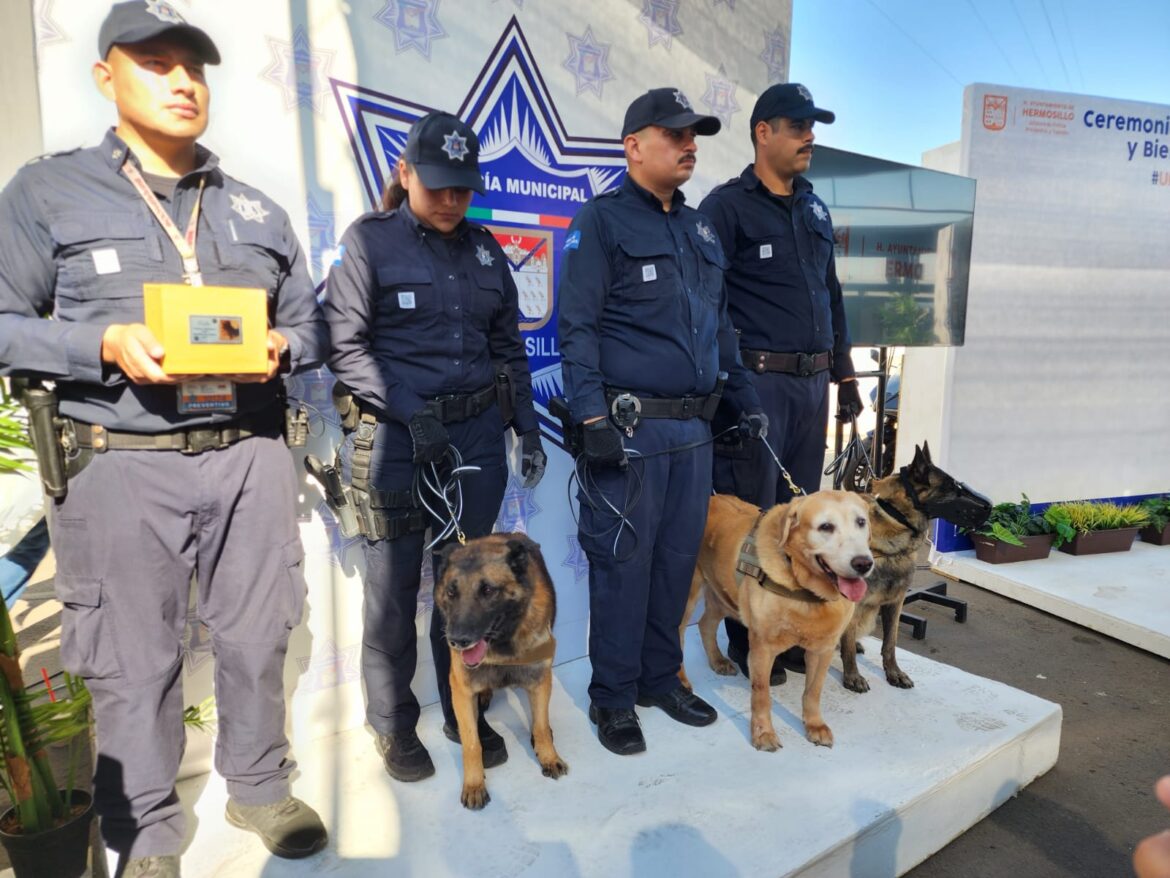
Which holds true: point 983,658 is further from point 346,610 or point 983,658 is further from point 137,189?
point 137,189

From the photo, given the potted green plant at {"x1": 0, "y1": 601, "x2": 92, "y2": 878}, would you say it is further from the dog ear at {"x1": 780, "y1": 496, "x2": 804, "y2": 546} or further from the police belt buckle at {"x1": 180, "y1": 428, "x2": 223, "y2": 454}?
the dog ear at {"x1": 780, "y1": 496, "x2": 804, "y2": 546}

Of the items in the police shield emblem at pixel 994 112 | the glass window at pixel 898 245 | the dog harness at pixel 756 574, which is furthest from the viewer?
the police shield emblem at pixel 994 112

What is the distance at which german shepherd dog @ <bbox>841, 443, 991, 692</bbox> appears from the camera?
334 cm

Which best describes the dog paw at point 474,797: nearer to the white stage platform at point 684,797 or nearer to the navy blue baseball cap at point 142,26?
the white stage platform at point 684,797

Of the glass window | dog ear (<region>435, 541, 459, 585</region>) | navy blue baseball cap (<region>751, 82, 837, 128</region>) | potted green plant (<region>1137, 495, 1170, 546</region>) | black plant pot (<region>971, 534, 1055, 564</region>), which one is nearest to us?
dog ear (<region>435, 541, 459, 585</region>)

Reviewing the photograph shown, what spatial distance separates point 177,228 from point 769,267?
2.55 meters

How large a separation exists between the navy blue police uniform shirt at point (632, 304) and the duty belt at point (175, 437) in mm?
1181

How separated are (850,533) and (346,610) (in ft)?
7.04

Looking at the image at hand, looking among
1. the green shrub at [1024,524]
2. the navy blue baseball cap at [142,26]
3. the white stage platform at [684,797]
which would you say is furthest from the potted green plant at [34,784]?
the green shrub at [1024,524]

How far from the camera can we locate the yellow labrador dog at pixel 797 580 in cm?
260

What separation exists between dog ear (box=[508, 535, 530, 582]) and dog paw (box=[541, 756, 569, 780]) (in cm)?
78

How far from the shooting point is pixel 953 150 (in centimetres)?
616

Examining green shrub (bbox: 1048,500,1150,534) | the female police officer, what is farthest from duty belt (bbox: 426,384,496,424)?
green shrub (bbox: 1048,500,1150,534)

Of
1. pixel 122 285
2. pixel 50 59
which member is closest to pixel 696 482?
pixel 122 285
